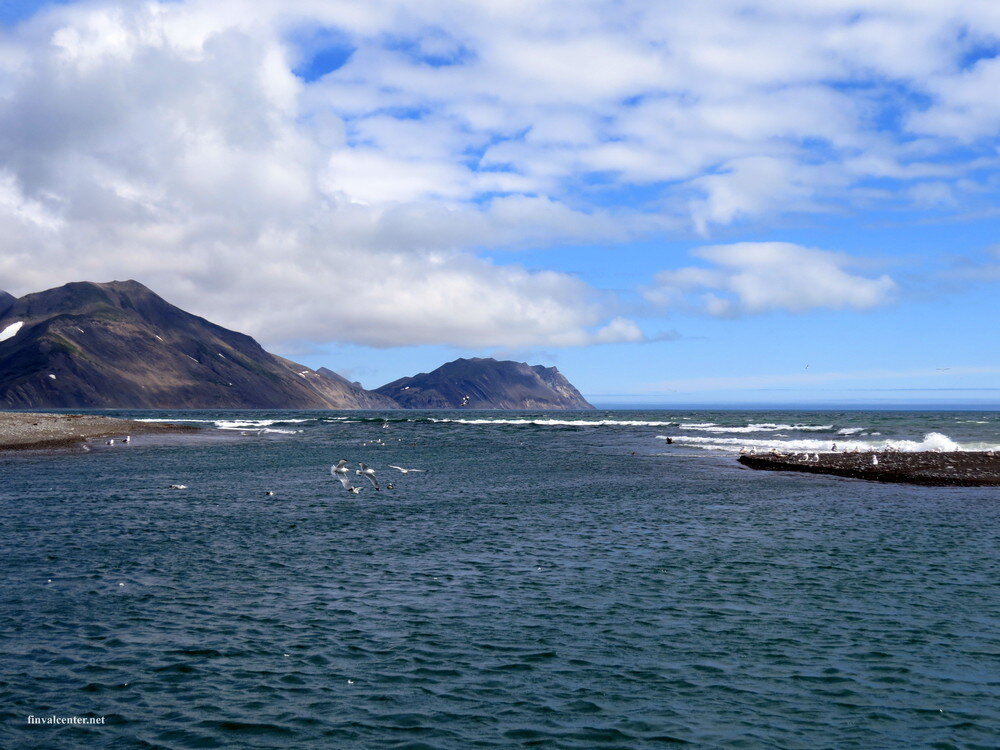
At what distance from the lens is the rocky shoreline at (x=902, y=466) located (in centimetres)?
4416

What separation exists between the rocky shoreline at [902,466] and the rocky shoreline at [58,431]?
215ft

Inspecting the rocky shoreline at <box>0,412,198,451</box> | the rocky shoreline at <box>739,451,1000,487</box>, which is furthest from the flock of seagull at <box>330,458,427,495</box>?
the rocky shoreline at <box>0,412,198,451</box>

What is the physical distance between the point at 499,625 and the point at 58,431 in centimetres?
8885

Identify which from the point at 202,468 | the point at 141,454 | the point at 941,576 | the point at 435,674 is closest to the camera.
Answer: the point at 435,674

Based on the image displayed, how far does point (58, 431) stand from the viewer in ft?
289

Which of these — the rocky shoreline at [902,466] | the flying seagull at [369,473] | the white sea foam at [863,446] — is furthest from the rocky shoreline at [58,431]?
the white sea foam at [863,446]

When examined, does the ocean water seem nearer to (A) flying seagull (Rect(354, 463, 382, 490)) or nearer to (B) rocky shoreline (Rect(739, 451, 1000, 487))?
(A) flying seagull (Rect(354, 463, 382, 490))

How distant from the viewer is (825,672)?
533 inches

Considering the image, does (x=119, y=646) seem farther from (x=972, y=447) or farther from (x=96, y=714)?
(x=972, y=447)

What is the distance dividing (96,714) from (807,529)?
24028 millimetres

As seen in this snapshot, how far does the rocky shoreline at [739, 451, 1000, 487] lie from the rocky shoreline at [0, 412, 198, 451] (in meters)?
65.7

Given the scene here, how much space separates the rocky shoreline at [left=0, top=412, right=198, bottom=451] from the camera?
242 feet

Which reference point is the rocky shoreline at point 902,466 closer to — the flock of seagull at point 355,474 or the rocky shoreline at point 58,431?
the flock of seagull at point 355,474

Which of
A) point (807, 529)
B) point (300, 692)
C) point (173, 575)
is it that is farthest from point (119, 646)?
point (807, 529)
